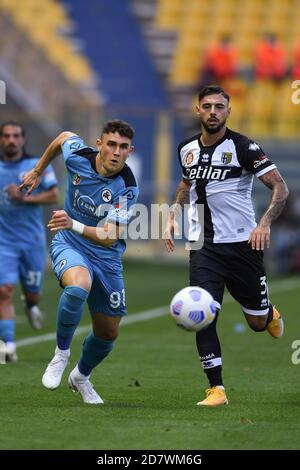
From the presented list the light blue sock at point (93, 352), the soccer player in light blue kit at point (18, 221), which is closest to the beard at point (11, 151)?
the soccer player in light blue kit at point (18, 221)

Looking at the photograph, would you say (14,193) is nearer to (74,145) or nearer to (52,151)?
(52,151)

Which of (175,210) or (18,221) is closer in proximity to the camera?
(175,210)

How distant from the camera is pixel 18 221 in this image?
12680 millimetres

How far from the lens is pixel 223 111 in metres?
8.95

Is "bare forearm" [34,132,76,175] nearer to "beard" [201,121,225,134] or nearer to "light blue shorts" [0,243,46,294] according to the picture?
"beard" [201,121,225,134]

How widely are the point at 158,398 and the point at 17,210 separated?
161 inches

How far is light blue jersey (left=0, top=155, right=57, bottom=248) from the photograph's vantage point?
12602mm

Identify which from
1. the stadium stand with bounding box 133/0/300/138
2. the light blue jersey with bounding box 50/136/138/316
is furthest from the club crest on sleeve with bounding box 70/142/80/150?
the stadium stand with bounding box 133/0/300/138

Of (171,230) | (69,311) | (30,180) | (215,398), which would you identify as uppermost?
(30,180)

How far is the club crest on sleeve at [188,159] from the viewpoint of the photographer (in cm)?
921

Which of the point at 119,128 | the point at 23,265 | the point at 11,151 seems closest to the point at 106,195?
the point at 119,128

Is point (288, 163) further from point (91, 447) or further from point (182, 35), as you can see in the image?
point (91, 447)

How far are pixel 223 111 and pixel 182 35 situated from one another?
2721 centimetres

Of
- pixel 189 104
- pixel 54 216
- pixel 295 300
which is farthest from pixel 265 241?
pixel 189 104
